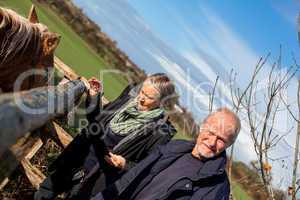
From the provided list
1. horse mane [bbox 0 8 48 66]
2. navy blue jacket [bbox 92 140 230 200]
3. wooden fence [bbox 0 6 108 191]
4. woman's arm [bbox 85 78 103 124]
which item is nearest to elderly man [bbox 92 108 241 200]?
navy blue jacket [bbox 92 140 230 200]

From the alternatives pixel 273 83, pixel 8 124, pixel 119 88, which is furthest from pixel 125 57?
pixel 8 124

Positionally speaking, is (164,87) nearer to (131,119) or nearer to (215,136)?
(131,119)

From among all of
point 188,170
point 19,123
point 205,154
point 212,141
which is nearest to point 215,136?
point 212,141

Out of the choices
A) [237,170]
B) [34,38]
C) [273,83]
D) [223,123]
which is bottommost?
[237,170]

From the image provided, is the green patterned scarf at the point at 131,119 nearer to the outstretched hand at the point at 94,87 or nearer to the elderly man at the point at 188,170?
the outstretched hand at the point at 94,87

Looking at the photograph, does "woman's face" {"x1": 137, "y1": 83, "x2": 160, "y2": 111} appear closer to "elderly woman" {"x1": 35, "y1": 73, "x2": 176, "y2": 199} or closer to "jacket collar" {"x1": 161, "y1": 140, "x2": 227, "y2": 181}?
"elderly woman" {"x1": 35, "y1": 73, "x2": 176, "y2": 199}

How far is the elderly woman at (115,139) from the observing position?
13.6ft

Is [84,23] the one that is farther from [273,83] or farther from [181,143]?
[181,143]

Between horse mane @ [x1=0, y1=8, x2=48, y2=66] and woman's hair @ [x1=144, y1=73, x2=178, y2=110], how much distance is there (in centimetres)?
148

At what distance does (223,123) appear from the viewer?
3637mm

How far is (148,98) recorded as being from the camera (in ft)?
13.7

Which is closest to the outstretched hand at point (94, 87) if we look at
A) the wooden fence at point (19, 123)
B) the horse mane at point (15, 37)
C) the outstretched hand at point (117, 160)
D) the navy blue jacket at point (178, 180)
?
the outstretched hand at point (117, 160)

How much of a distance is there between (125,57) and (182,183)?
21.0 m

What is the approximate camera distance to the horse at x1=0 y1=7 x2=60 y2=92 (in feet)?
8.55
